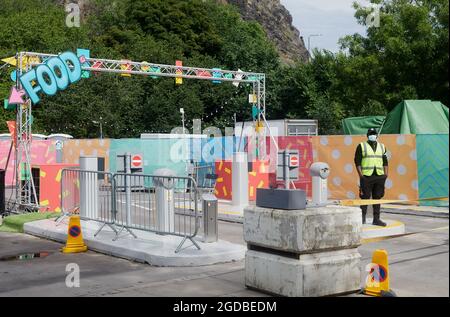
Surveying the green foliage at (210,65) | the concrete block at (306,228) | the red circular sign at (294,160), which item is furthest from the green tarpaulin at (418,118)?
the concrete block at (306,228)

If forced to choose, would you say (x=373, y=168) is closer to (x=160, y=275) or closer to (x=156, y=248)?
(x=156, y=248)

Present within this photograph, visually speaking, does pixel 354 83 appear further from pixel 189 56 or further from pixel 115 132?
pixel 189 56

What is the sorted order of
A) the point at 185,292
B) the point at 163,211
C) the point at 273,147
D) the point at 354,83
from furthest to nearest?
the point at 354,83
the point at 273,147
the point at 163,211
the point at 185,292

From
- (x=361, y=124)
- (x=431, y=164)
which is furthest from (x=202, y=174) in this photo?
(x=431, y=164)

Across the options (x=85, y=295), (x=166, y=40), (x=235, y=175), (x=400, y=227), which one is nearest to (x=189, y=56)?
(x=166, y=40)

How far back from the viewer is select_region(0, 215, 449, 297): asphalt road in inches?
278

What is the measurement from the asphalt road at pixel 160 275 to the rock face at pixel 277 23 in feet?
313

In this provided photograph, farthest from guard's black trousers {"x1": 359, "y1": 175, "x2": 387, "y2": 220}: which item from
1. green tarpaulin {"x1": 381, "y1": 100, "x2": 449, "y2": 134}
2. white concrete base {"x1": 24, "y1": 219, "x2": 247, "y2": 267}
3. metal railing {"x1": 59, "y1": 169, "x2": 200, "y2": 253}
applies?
green tarpaulin {"x1": 381, "y1": 100, "x2": 449, "y2": 134}

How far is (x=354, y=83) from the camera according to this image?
1309 inches

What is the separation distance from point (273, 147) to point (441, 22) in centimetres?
1017

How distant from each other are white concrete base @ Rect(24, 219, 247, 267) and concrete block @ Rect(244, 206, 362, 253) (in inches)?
79.6

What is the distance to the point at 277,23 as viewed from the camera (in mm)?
115438

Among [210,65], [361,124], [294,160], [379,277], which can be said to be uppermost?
[210,65]

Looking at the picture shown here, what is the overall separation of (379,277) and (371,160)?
5344 mm
